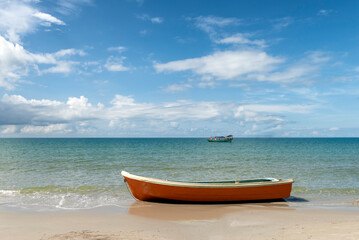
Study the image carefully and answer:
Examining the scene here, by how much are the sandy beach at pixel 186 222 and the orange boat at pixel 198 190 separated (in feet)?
1.17

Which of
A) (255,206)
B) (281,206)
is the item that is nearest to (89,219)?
(255,206)

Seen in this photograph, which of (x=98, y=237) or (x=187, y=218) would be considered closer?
(x=98, y=237)

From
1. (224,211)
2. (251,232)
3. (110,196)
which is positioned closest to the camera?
(251,232)

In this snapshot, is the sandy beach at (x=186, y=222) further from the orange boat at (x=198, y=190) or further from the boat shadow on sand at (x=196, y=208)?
the orange boat at (x=198, y=190)

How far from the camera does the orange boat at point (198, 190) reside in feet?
38.2

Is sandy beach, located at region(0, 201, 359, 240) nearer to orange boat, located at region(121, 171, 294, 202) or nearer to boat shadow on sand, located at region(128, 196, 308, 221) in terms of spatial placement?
boat shadow on sand, located at region(128, 196, 308, 221)

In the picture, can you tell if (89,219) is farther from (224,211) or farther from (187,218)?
(224,211)

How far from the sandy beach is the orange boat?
0.36 m

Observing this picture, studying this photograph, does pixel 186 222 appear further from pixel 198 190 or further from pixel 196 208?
pixel 198 190

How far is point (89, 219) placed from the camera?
9.37 metres

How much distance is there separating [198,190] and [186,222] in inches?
102

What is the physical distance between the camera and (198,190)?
11.7m

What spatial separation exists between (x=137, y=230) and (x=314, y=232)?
17.6ft

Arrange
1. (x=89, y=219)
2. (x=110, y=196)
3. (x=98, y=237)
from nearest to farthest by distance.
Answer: (x=98, y=237) < (x=89, y=219) < (x=110, y=196)
